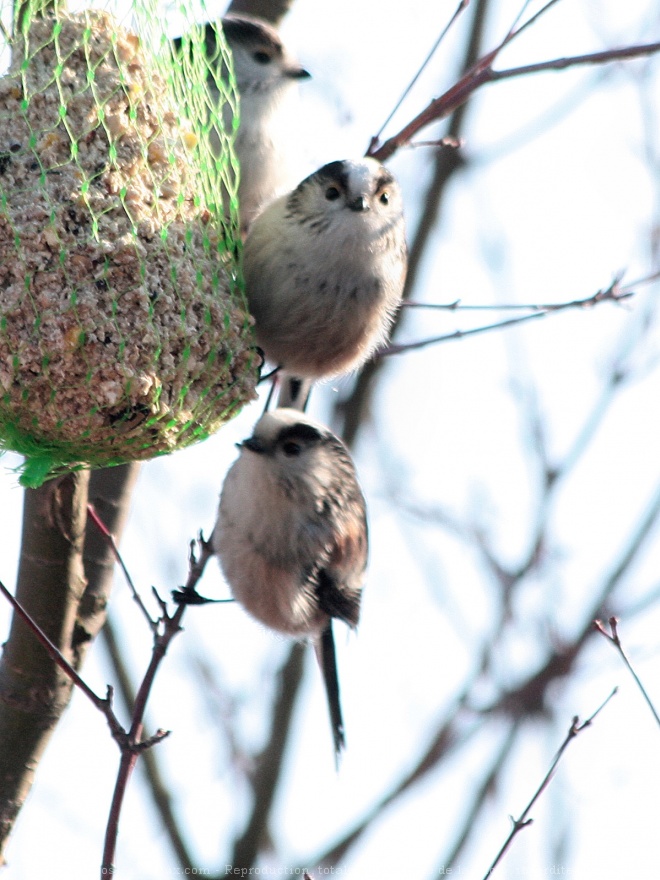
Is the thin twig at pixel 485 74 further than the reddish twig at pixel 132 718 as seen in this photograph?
Yes

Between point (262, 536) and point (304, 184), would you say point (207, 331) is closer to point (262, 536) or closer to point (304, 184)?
point (304, 184)

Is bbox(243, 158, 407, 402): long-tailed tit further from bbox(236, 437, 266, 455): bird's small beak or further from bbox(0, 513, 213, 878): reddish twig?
bbox(0, 513, 213, 878): reddish twig

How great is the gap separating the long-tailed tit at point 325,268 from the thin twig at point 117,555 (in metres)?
0.54

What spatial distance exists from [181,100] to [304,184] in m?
0.44

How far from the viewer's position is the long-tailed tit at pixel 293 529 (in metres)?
2.90

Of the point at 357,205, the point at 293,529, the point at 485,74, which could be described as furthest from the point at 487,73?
the point at 293,529

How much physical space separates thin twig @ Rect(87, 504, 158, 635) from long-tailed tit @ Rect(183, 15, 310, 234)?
31.5 inches

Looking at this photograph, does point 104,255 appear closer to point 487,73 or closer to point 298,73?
point 487,73

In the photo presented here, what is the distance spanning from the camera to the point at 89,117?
2076mm

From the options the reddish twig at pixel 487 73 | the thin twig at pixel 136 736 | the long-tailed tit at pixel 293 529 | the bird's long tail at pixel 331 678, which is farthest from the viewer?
the bird's long tail at pixel 331 678

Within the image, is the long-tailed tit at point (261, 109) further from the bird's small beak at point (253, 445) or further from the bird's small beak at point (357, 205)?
the bird's small beak at point (253, 445)

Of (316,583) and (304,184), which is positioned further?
(316,583)

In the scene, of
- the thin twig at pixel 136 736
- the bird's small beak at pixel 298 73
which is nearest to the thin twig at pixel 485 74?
the bird's small beak at pixel 298 73

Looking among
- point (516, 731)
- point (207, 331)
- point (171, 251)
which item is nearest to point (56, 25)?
point (171, 251)
